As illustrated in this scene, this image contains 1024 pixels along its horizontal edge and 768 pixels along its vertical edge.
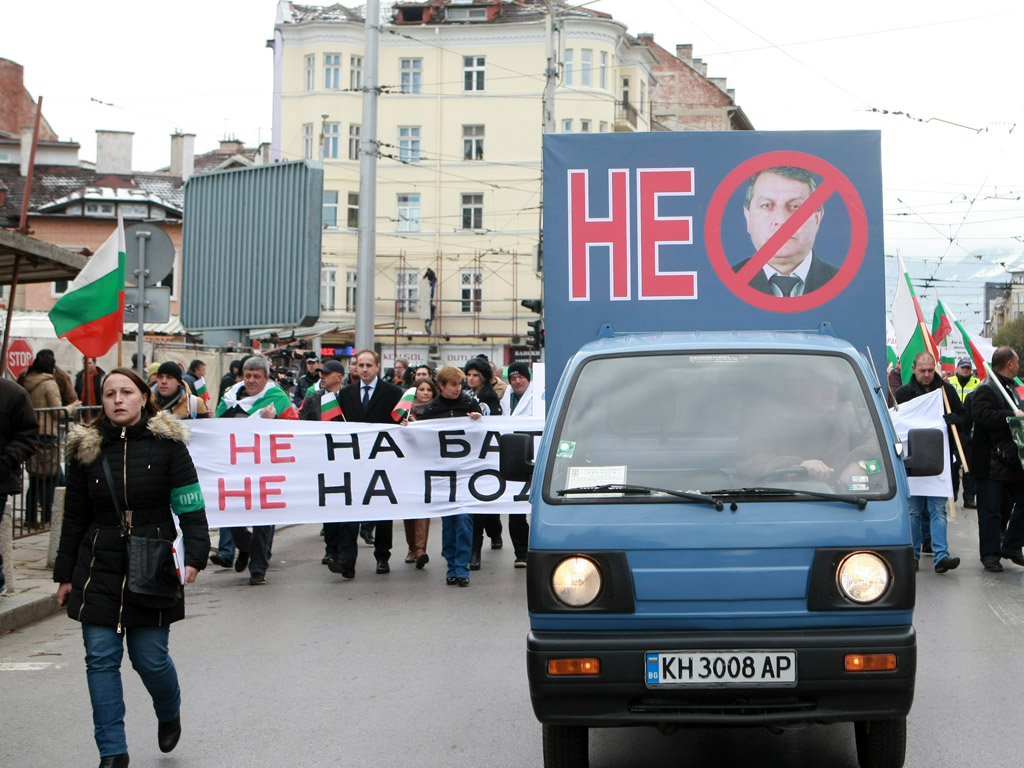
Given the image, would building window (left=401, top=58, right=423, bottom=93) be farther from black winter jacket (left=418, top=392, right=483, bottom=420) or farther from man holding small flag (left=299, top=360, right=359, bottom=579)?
black winter jacket (left=418, top=392, right=483, bottom=420)

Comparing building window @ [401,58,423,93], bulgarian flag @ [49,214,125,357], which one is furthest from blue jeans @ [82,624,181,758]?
building window @ [401,58,423,93]

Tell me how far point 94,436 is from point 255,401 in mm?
6285

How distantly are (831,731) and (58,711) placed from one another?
4.04m

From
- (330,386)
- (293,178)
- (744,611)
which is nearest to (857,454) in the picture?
(744,611)

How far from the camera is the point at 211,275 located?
23.6m

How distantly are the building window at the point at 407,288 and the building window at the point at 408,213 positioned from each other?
6.20 ft

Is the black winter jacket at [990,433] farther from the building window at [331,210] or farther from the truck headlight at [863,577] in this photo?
the building window at [331,210]

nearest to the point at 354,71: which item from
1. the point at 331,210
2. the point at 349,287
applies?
the point at 331,210

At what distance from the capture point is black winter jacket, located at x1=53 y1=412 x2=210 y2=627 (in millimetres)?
5852

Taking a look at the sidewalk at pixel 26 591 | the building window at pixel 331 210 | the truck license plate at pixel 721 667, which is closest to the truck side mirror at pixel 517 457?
the truck license plate at pixel 721 667

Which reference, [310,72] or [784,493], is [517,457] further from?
[310,72]

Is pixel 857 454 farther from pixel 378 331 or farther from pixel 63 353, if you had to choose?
pixel 378 331

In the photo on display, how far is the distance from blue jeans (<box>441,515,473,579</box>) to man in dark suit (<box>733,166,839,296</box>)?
4.24m

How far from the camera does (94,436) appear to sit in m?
5.97
